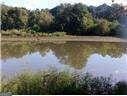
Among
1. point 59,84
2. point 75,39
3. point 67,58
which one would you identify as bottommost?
point 59,84

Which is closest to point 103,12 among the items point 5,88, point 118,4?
point 118,4

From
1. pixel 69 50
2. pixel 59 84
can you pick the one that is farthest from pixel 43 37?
pixel 59 84

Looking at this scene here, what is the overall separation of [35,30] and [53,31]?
0.14 metres

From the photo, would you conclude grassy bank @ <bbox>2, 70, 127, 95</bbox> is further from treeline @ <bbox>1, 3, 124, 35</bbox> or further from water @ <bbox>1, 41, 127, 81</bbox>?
treeline @ <bbox>1, 3, 124, 35</bbox>

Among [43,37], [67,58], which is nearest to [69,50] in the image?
[67,58]

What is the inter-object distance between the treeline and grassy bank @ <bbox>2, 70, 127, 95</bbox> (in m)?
0.35

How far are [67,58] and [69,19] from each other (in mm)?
318

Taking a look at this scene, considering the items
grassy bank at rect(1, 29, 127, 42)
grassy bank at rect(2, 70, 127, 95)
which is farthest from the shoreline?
grassy bank at rect(2, 70, 127, 95)

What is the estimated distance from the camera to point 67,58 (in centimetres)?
272

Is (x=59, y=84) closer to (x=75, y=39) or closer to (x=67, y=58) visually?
(x=67, y=58)

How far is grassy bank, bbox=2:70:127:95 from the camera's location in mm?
2680

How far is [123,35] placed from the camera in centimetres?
273

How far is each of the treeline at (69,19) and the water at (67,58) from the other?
118 mm

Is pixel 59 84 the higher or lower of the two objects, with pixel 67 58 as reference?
lower
